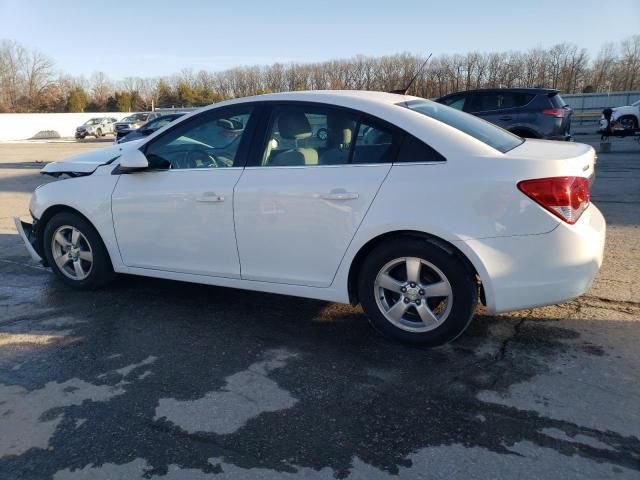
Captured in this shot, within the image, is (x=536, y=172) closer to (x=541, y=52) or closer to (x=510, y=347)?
(x=510, y=347)

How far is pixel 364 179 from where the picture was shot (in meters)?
3.46

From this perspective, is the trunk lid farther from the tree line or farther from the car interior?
the tree line

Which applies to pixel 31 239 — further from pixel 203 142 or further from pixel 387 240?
pixel 387 240

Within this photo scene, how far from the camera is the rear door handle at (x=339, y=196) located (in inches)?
136

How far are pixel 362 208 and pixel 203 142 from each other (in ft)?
5.14

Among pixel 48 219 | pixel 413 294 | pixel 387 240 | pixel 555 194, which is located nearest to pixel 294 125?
pixel 387 240

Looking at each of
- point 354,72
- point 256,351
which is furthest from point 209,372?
point 354,72

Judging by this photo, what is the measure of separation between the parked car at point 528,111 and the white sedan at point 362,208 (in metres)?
7.99

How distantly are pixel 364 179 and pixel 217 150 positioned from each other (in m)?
1.33

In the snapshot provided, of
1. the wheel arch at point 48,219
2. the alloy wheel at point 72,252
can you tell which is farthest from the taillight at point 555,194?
the alloy wheel at point 72,252

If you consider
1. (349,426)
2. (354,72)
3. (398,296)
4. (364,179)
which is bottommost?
(349,426)

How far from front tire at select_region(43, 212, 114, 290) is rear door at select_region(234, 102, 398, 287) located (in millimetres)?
1566

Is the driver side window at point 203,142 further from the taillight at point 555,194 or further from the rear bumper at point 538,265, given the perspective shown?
the taillight at point 555,194

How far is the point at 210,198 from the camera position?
12.9ft
